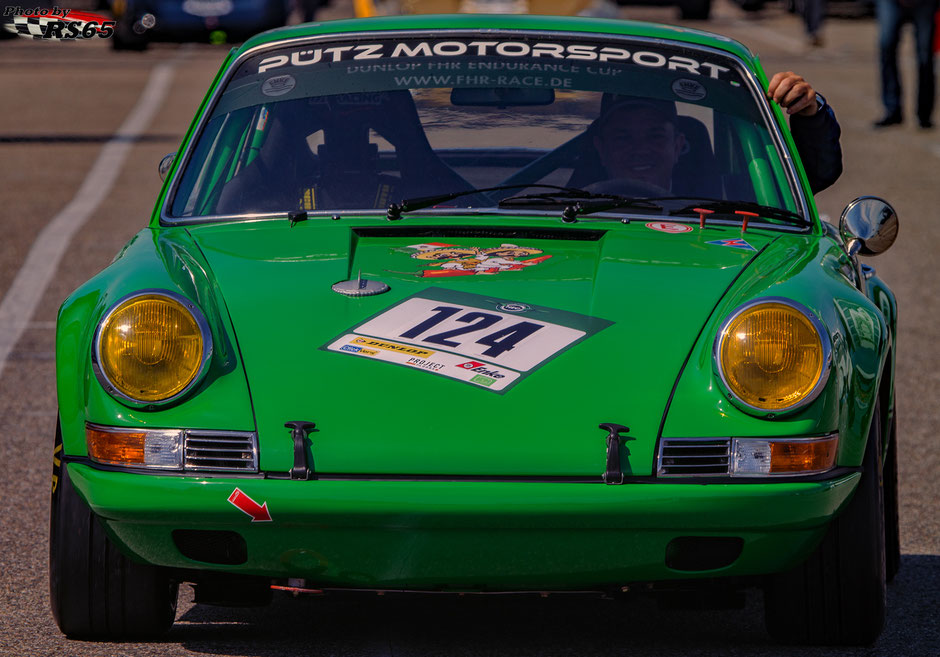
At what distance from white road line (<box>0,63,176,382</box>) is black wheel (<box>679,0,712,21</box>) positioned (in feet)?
45.2

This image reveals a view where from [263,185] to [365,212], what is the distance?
0.34 metres

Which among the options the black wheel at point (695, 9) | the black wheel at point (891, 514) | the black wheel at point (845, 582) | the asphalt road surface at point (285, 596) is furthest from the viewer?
the black wheel at point (695, 9)

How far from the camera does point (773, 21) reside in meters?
31.7

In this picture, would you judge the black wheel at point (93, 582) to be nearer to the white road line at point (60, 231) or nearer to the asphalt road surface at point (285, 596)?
the asphalt road surface at point (285, 596)

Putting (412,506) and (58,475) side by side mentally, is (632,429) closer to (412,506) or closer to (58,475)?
(412,506)

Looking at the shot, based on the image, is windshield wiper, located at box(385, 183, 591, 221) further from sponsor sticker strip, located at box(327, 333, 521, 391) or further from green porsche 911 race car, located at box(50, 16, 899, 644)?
sponsor sticker strip, located at box(327, 333, 521, 391)

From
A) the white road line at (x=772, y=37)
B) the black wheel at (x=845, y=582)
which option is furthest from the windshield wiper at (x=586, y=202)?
the white road line at (x=772, y=37)

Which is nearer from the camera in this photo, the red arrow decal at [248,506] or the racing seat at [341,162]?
the red arrow decal at [248,506]

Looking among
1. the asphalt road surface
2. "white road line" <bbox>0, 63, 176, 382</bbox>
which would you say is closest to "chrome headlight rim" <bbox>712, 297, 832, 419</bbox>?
the asphalt road surface

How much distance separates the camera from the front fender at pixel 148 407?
3.57 meters

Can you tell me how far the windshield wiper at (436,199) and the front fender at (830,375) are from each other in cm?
64

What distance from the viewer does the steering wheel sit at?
4625mm

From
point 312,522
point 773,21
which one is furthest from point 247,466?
point 773,21

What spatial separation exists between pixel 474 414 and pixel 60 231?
7.58 metres
